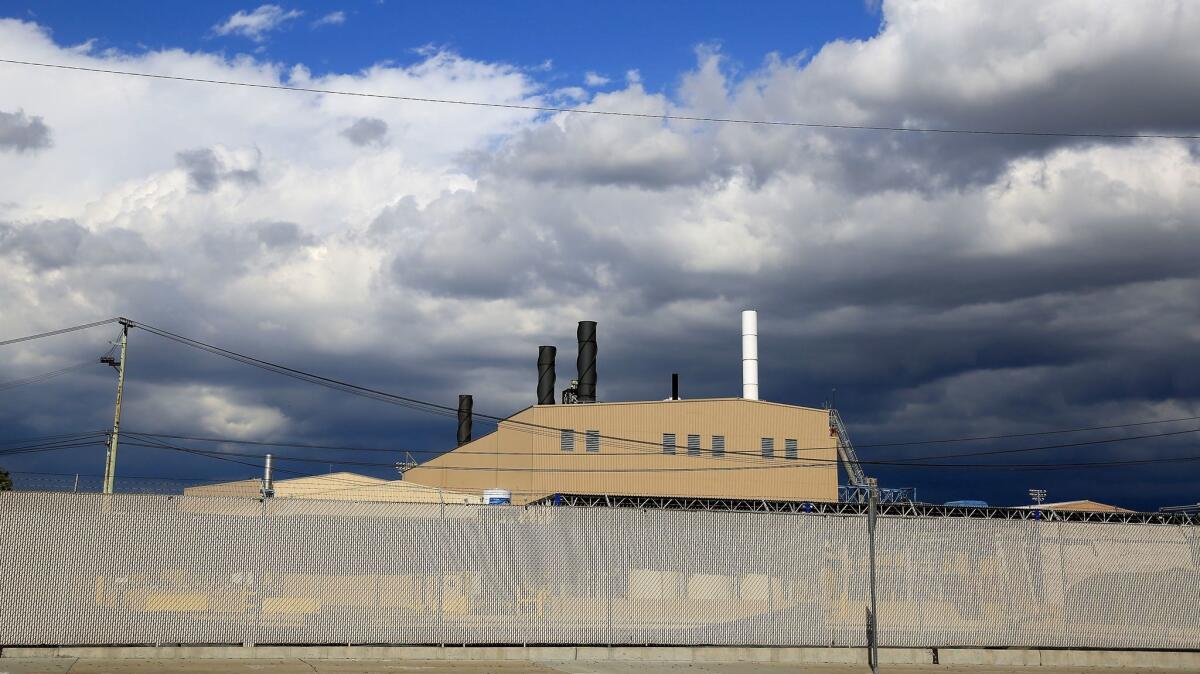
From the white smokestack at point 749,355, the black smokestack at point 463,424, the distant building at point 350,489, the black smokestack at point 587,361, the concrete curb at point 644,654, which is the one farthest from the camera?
the black smokestack at point 463,424

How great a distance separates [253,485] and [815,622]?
44.0 metres

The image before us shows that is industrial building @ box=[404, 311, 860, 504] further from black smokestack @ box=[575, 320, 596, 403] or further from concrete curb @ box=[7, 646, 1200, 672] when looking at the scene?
concrete curb @ box=[7, 646, 1200, 672]

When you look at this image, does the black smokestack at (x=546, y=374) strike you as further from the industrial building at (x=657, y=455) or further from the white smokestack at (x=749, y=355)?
the white smokestack at (x=749, y=355)

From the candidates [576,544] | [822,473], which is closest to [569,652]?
[576,544]

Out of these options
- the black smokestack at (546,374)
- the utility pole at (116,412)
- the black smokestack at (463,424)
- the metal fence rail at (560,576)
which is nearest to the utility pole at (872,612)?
the metal fence rail at (560,576)

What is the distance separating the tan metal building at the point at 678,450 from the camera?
6041 cm

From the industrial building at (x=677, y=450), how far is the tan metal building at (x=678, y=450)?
0.06m

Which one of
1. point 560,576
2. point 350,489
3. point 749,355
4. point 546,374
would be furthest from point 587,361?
point 560,576

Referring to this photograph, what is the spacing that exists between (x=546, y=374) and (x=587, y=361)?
476cm

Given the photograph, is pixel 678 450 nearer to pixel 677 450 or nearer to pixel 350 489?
pixel 677 450

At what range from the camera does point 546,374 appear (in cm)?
7569

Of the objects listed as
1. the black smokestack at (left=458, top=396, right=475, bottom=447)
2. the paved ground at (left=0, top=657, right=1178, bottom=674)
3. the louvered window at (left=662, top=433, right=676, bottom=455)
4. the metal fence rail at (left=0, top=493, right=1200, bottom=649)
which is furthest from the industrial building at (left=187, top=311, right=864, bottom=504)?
the paved ground at (left=0, top=657, right=1178, bottom=674)

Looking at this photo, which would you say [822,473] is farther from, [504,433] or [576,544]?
[576,544]

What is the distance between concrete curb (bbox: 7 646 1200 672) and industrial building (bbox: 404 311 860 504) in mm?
34351
